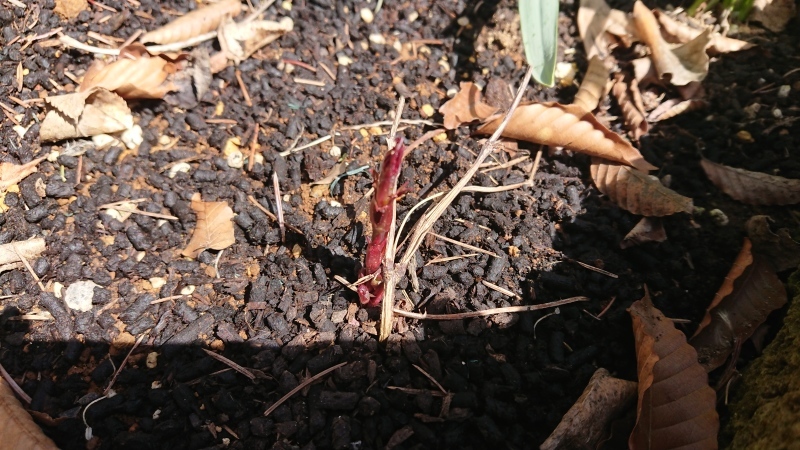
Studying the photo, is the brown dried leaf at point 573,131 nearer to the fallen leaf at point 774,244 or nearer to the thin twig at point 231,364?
the fallen leaf at point 774,244

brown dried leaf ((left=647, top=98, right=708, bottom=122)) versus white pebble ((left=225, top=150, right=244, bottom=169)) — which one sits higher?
brown dried leaf ((left=647, top=98, right=708, bottom=122))

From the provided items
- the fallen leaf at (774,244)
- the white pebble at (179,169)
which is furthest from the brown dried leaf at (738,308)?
the white pebble at (179,169)

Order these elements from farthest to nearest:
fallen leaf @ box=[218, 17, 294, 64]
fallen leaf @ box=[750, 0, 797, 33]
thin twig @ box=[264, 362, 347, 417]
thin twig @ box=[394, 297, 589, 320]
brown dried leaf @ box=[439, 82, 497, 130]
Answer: fallen leaf @ box=[750, 0, 797, 33] < fallen leaf @ box=[218, 17, 294, 64] < brown dried leaf @ box=[439, 82, 497, 130] < thin twig @ box=[394, 297, 589, 320] < thin twig @ box=[264, 362, 347, 417]

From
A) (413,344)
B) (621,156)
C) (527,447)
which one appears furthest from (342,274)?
(621,156)

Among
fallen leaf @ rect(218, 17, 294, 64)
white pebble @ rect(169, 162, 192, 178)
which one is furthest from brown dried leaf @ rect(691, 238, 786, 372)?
fallen leaf @ rect(218, 17, 294, 64)

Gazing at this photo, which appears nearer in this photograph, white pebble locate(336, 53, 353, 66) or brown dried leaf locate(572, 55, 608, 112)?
brown dried leaf locate(572, 55, 608, 112)

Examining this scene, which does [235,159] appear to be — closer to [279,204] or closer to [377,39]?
[279,204]

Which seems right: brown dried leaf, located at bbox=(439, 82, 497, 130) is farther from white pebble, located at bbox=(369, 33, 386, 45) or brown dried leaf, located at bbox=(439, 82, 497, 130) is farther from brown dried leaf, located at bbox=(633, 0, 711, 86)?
brown dried leaf, located at bbox=(633, 0, 711, 86)

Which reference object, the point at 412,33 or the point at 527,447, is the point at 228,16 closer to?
the point at 412,33
